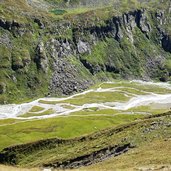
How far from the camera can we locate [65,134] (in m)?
193

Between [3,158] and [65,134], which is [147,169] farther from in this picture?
[65,134]

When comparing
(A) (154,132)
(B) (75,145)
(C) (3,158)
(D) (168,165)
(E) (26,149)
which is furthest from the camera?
(C) (3,158)

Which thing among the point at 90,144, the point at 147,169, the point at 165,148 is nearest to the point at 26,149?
the point at 90,144

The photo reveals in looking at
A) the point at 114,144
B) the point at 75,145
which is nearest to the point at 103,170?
the point at 114,144

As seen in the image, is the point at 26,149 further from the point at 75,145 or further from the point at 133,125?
the point at 133,125

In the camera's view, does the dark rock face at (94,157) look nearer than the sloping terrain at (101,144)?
Yes

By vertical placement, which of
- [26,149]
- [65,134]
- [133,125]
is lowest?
[65,134]

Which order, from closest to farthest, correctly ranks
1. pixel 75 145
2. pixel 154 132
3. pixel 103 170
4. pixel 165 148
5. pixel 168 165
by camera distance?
pixel 168 165 → pixel 103 170 → pixel 165 148 → pixel 154 132 → pixel 75 145

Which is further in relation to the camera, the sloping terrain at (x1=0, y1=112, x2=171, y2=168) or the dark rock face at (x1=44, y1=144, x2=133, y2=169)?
the sloping terrain at (x1=0, y1=112, x2=171, y2=168)

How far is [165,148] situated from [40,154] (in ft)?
125

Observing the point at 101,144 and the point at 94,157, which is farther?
the point at 101,144

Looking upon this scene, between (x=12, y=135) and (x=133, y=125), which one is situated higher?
(x=133, y=125)

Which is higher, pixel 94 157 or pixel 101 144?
pixel 101 144

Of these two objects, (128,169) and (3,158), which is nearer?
(128,169)
